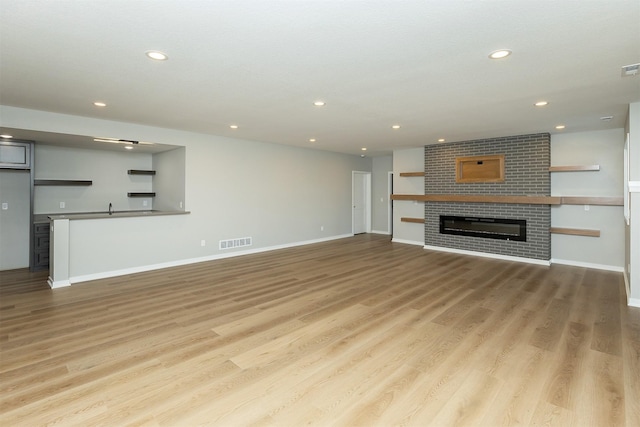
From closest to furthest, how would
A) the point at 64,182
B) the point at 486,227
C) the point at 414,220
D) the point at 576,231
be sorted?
the point at 64,182 → the point at 576,231 → the point at 486,227 → the point at 414,220

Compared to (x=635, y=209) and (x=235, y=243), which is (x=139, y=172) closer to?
(x=235, y=243)

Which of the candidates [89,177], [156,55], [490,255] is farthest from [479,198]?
[89,177]

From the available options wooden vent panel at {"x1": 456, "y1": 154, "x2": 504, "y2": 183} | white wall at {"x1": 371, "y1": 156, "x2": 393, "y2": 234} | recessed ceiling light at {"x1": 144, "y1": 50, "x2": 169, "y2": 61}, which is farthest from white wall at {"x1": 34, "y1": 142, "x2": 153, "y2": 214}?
wooden vent panel at {"x1": 456, "y1": 154, "x2": 504, "y2": 183}

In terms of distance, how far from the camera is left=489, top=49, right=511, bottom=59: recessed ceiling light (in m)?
2.61

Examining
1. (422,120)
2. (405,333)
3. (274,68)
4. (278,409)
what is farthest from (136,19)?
(422,120)

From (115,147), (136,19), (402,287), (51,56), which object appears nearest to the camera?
(136,19)

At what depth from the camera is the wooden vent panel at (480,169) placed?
6.77 meters

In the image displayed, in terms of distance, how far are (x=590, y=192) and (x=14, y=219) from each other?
1048cm

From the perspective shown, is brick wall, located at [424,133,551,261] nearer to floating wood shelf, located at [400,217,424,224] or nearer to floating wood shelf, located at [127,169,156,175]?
floating wood shelf, located at [400,217,424,224]

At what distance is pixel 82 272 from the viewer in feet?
16.2

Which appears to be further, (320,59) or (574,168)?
(574,168)

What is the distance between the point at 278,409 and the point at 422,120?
14.8 feet

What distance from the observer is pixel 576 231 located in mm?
6043

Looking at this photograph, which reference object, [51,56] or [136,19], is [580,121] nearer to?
[136,19]
